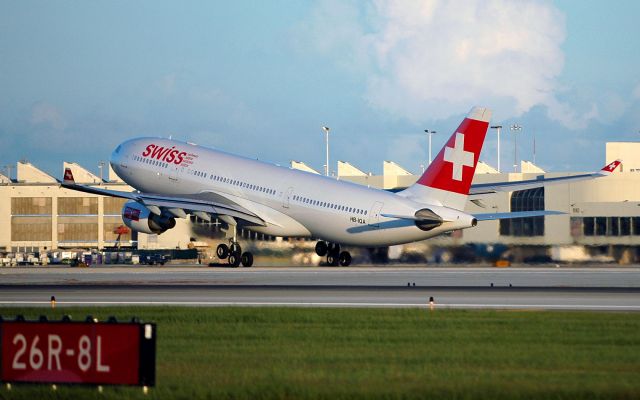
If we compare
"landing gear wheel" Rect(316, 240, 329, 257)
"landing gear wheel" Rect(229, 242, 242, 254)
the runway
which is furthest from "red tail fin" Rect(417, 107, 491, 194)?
"landing gear wheel" Rect(229, 242, 242, 254)

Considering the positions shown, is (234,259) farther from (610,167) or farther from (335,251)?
(610,167)

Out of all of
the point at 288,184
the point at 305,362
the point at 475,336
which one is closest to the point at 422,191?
the point at 288,184

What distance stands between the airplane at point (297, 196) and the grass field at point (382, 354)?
82.7 ft

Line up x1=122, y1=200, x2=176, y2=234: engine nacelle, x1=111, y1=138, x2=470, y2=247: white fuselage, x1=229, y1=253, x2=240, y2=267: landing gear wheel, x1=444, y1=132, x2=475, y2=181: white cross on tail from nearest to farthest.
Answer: x1=444, y1=132, x2=475, y2=181: white cross on tail < x1=111, y1=138, x2=470, y2=247: white fuselage < x1=229, y1=253, x2=240, y2=267: landing gear wheel < x1=122, y1=200, x2=176, y2=234: engine nacelle

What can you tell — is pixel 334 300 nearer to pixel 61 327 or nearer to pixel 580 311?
pixel 580 311

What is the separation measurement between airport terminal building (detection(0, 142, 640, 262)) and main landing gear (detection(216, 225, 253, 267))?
3484 millimetres

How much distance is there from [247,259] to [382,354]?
42.9 metres

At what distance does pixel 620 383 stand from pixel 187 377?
7.92 m

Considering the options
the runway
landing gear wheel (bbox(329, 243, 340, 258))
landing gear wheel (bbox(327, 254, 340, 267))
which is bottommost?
the runway

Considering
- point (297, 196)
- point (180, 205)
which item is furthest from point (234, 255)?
point (297, 196)

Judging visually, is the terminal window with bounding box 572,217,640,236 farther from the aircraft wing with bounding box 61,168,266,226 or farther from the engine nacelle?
the engine nacelle

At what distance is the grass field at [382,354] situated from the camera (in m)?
20.9

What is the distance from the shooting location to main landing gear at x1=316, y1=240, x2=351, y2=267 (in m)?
67.8

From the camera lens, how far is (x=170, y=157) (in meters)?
73.0
